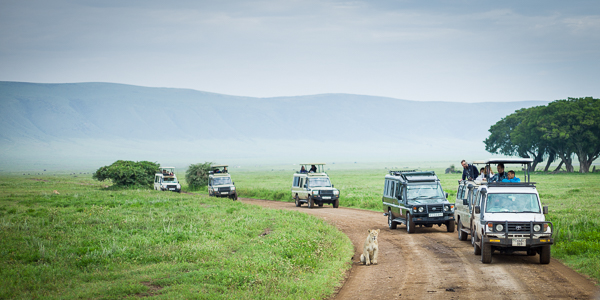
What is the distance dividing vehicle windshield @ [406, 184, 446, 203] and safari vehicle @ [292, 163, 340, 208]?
14.9 metres

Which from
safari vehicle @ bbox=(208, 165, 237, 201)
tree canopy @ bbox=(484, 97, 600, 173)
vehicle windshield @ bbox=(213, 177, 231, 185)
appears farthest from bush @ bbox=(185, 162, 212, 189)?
tree canopy @ bbox=(484, 97, 600, 173)

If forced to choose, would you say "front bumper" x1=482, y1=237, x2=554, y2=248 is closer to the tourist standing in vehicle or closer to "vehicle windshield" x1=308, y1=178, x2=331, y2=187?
the tourist standing in vehicle

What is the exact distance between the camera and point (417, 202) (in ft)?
75.8

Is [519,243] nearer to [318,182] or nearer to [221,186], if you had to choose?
[318,182]

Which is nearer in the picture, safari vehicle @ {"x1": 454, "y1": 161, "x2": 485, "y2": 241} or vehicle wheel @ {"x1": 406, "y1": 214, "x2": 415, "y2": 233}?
safari vehicle @ {"x1": 454, "y1": 161, "x2": 485, "y2": 241}

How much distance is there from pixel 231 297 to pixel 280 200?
39023mm

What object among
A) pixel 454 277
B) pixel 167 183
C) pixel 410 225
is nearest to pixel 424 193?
pixel 410 225

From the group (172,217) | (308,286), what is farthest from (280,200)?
(308,286)

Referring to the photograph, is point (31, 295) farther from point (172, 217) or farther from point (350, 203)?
point (350, 203)

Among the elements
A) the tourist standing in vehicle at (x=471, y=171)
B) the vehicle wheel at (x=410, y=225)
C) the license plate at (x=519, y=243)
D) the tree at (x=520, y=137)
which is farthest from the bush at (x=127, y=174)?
the tree at (x=520, y=137)

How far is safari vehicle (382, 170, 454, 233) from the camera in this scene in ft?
73.8

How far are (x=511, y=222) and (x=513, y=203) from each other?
1.05 meters

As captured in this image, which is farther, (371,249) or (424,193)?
(424,193)

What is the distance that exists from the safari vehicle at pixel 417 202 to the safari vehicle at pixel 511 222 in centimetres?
541
